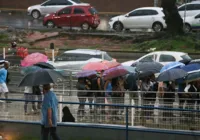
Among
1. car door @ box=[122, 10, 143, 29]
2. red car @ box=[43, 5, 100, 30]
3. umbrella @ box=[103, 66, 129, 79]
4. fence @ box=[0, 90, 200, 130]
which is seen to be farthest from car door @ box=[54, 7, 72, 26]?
fence @ box=[0, 90, 200, 130]

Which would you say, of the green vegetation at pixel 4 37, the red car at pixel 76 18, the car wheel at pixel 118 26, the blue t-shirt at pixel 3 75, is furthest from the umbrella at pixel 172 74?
the red car at pixel 76 18

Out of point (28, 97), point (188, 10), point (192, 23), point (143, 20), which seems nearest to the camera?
point (28, 97)

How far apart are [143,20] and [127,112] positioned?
23954 millimetres

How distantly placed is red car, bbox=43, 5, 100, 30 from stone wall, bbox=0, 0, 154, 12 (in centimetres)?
1161

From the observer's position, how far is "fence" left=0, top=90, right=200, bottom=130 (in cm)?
1442

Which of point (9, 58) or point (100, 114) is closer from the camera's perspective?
point (100, 114)

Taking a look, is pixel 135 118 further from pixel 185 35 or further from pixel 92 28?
pixel 92 28

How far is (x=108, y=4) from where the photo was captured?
50.4m

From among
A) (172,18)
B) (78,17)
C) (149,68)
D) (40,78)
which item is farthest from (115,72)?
(78,17)

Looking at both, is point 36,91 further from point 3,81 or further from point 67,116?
point 67,116

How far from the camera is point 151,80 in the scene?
53.4 ft

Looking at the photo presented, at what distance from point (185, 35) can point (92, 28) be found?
658 centimetres

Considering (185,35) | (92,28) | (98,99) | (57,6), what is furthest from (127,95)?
(57,6)

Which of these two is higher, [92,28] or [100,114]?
[92,28]
